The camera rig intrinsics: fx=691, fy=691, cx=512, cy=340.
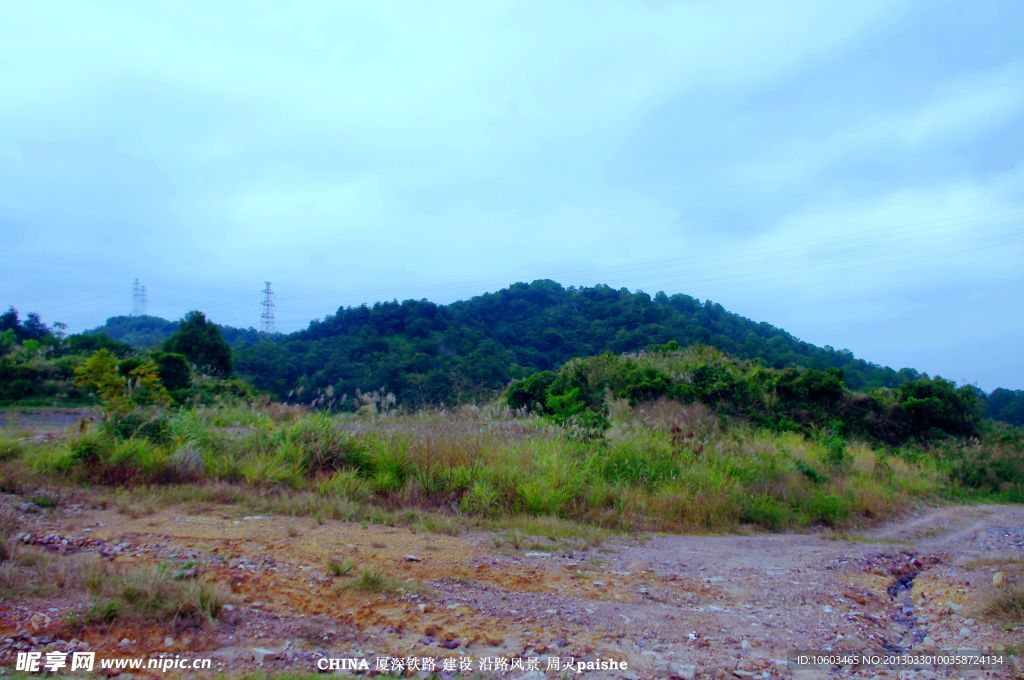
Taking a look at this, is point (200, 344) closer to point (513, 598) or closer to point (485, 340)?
point (485, 340)

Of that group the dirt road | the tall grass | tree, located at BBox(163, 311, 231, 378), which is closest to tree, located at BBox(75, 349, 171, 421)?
the tall grass

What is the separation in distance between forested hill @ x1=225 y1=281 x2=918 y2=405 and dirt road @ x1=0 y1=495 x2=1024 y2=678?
5.08 m

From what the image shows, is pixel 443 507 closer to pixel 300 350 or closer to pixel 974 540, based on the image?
pixel 974 540

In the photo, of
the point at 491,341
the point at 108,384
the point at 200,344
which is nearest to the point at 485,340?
the point at 491,341

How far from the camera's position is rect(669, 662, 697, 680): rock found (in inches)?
154

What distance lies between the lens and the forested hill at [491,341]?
24969 millimetres

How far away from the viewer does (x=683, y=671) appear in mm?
3986

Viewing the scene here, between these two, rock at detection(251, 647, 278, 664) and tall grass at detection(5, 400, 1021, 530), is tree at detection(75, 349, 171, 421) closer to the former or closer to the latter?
tall grass at detection(5, 400, 1021, 530)

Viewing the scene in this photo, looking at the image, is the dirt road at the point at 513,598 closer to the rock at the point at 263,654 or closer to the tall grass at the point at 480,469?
the rock at the point at 263,654

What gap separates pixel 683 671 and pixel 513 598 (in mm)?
1522

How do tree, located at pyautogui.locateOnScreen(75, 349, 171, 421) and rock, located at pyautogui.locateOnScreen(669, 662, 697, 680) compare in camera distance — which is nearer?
rock, located at pyautogui.locateOnScreen(669, 662, 697, 680)

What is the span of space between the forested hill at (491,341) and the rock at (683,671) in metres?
7.58

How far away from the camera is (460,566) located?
5.96 meters

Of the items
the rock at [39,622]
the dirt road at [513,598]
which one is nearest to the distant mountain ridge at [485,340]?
the dirt road at [513,598]
